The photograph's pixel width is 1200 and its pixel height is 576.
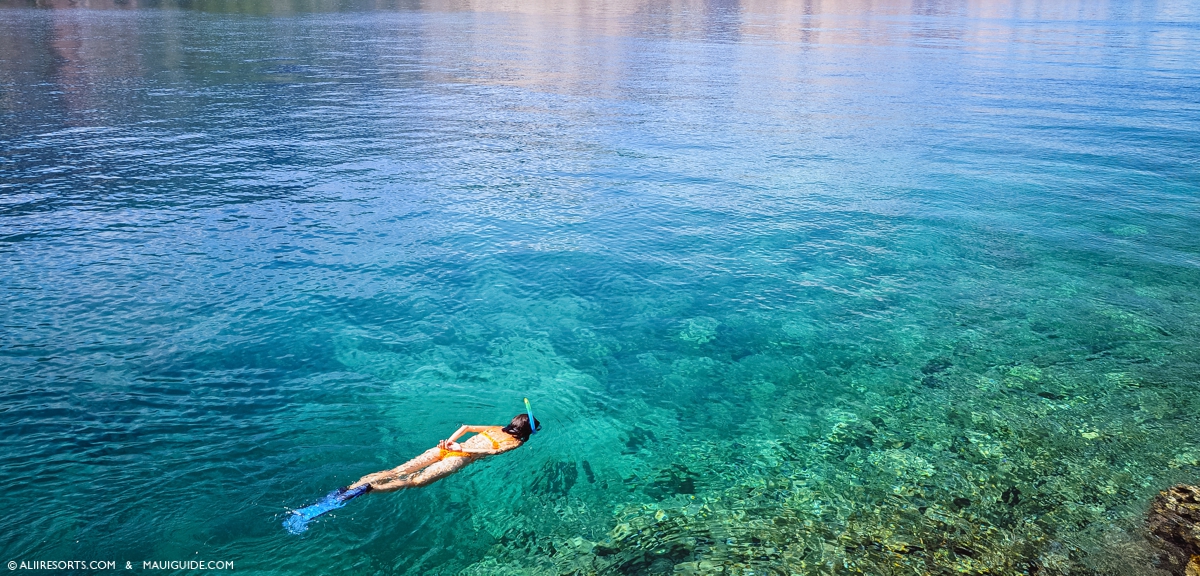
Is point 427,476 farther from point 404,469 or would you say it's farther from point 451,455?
point 451,455

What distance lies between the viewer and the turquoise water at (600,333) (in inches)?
396

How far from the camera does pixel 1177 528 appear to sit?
9.78 m

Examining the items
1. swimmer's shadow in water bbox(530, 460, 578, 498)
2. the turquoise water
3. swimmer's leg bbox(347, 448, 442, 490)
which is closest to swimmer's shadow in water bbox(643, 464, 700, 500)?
the turquoise water

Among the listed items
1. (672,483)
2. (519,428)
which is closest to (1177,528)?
(672,483)

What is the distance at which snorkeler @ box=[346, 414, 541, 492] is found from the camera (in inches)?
418

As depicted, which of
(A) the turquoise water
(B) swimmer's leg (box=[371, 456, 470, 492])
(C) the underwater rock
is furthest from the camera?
(B) swimmer's leg (box=[371, 456, 470, 492])

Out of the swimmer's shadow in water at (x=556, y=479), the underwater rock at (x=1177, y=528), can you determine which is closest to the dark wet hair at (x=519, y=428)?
the swimmer's shadow in water at (x=556, y=479)

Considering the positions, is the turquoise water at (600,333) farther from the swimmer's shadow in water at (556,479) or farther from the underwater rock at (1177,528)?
the underwater rock at (1177,528)

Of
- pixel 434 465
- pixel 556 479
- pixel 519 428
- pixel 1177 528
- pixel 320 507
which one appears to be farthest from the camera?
pixel 519 428

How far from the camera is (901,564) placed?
30.3 ft

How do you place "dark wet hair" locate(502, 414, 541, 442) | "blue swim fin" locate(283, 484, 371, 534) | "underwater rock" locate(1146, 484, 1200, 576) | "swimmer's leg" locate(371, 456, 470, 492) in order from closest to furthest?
"underwater rock" locate(1146, 484, 1200, 576) → "blue swim fin" locate(283, 484, 371, 534) → "swimmer's leg" locate(371, 456, 470, 492) → "dark wet hair" locate(502, 414, 541, 442)

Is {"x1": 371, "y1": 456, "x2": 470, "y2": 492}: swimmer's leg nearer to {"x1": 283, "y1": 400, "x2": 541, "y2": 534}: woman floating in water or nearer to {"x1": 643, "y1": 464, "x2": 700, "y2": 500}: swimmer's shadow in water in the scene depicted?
{"x1": 283, "y1": 400, "x2": 541, "y2": 534}: woman floating in water

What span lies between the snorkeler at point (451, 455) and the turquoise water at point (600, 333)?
0.21 m

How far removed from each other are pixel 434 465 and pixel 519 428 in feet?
4.83
